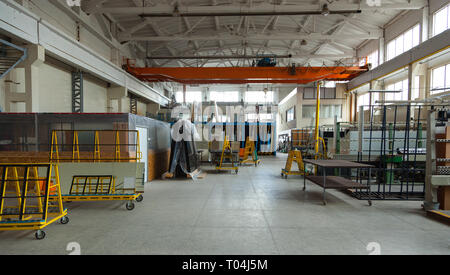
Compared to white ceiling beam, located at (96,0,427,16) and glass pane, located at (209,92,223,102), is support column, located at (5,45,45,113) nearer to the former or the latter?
white ceiling beam, located at (96,0,427,16)

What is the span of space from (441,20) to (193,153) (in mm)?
14819

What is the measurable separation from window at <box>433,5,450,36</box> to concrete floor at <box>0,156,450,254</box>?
11.2m

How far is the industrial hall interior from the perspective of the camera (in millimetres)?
3643

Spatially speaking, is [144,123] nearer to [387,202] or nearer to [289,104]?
[387,202]

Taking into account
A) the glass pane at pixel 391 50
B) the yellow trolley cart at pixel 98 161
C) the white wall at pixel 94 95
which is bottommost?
the yellow trolley cart at pixel 98 161

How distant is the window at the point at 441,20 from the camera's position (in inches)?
424

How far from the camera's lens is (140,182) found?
577 cm

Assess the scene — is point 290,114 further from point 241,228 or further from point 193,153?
point 241,228

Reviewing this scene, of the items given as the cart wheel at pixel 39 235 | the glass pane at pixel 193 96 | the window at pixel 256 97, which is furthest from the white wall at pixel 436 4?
the glass pane at pixel 193 96

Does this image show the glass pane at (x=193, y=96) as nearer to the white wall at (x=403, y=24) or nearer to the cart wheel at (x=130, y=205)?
the white wall at (x=403, y=24)

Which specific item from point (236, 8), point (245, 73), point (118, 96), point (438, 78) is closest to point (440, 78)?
point (438, 78)

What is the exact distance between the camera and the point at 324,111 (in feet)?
78.2

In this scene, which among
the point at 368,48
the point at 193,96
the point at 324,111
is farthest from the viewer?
the point at 193,96

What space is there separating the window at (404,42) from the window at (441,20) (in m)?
1.00
